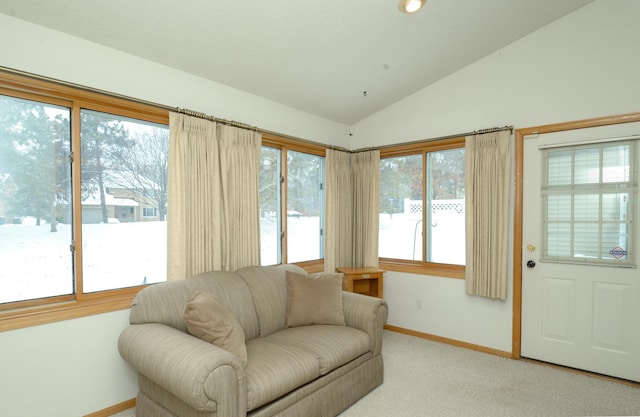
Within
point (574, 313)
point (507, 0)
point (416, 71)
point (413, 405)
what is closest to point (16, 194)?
point (413, 405)

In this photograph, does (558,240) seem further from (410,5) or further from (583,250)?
(410,5)

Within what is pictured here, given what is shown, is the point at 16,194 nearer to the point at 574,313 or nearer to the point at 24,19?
the point at 24,19

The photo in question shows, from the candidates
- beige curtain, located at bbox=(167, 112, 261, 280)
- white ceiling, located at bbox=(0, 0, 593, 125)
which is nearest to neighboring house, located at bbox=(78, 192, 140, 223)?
beige curtain, located at bbox=(167, 112, 261, 280)

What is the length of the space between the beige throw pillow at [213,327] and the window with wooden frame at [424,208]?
2.53m

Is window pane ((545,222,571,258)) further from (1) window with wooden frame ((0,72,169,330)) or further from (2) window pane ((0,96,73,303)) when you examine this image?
(2) window pane ((0,96,73,303))

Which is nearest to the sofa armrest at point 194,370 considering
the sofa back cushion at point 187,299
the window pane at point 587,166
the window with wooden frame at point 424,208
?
the sofa back cushion at point 187,299

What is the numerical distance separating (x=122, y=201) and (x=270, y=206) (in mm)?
1489

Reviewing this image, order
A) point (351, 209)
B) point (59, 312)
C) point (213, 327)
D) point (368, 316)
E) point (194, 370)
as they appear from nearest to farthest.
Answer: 1. point (194, 370)
2. point (213, 327)
3. point (59, 312)
4. point (368, 316)
5. point (351, 209)

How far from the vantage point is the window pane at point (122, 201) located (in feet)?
7.72

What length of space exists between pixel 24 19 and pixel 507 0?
3.33 meters

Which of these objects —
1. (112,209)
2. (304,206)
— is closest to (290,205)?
(304,206)

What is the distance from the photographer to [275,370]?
78.6 inches

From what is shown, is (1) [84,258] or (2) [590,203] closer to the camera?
(1) [84,258]

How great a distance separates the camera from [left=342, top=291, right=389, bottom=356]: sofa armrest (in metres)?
2.72
